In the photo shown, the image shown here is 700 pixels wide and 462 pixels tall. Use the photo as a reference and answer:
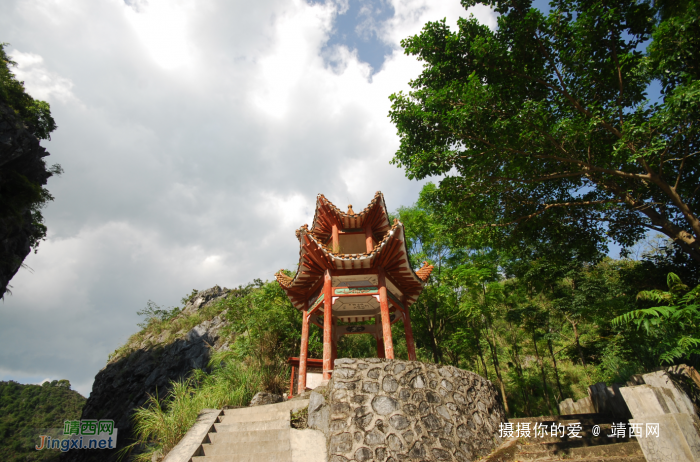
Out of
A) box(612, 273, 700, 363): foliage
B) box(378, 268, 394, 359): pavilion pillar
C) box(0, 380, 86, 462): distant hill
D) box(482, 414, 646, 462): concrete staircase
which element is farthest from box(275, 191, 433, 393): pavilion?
box(0, 380, 86, 462): distant hill

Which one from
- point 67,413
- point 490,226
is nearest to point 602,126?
point 490,226

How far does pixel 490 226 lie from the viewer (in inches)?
359

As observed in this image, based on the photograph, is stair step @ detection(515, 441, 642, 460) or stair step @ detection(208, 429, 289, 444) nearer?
stair step @ detection(515, 441, 642, 460)

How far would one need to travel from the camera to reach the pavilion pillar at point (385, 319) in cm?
766

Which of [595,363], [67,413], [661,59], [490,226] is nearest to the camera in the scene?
[661,59]

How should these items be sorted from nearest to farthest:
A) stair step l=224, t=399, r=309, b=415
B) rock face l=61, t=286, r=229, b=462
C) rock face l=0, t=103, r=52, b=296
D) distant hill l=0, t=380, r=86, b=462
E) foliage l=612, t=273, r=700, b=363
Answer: foliage l=612, t=273, r=700, b=363 → stair step l=224, t=399, r=309, b=415 → rock face l=0, t=103, r=52, b=296 → rock face l=61, t=286, r=229, b=462 → distant hill l=0, t=380, r=86, b=462

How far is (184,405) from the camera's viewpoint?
662 centimetres

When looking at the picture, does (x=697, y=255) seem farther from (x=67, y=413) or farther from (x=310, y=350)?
(x=67, y=413)

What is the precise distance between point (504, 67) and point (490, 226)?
4.17m

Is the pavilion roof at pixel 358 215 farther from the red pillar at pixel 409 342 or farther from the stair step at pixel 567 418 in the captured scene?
the stair step at pixel 567 418

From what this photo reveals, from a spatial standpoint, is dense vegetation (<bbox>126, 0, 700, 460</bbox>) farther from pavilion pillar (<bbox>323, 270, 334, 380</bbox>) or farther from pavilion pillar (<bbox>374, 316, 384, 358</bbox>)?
pavilion pillar (<bbox>374, 316, 384, 358</bbox>)

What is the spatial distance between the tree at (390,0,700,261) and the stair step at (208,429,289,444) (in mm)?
6729

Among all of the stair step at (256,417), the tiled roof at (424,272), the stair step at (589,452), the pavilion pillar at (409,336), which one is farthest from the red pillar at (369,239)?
the stair step at (589,452)

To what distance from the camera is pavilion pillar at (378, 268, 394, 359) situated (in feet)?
25.1
